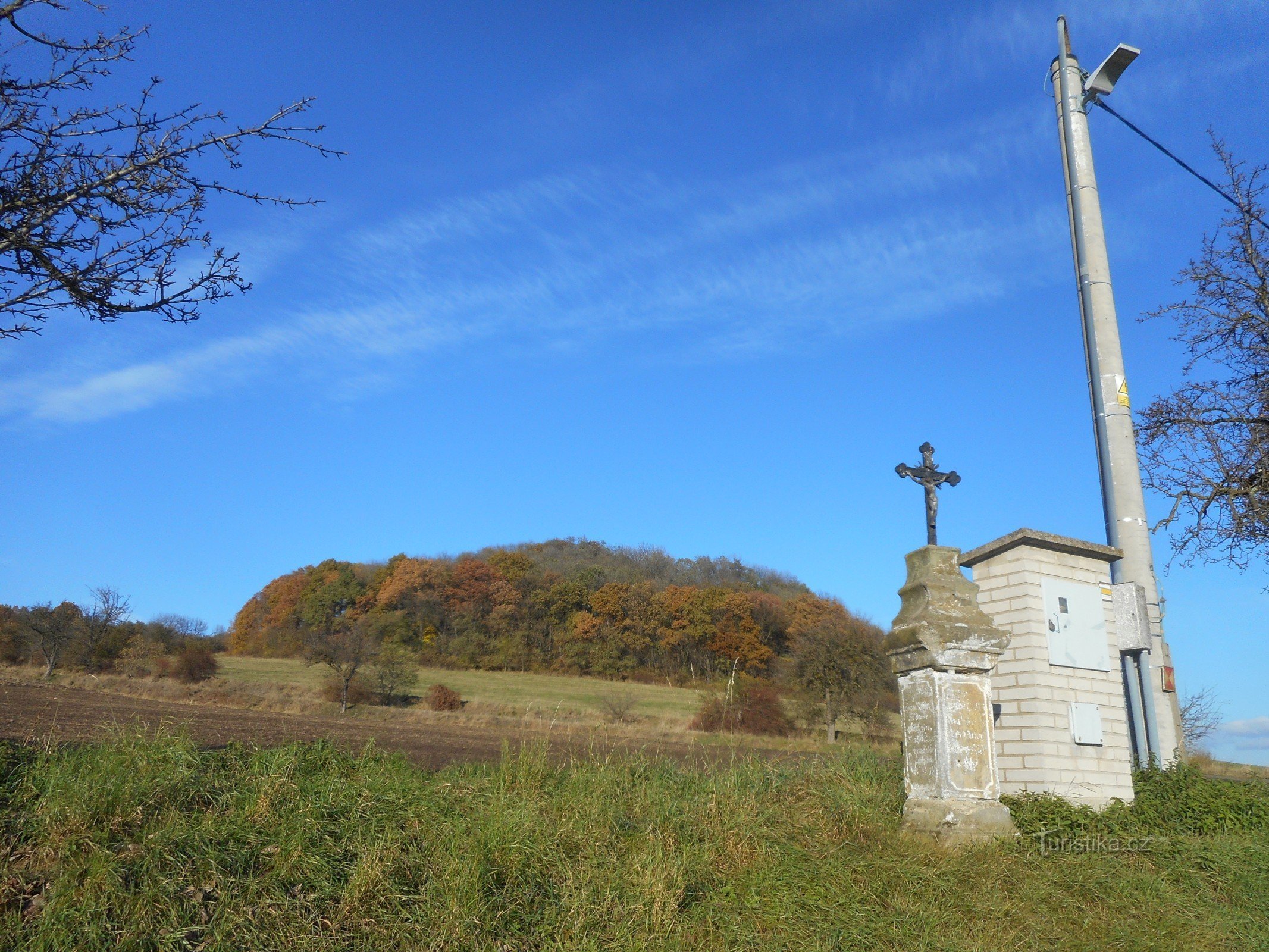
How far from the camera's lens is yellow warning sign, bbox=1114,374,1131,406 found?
948 centimetres

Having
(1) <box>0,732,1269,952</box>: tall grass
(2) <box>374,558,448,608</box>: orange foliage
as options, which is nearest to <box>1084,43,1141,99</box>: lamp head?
(1) <box>0,732,1269,952</box>: tall grass

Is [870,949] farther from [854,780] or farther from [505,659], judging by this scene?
[505,659]

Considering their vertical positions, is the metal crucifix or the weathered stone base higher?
the metal crucifix

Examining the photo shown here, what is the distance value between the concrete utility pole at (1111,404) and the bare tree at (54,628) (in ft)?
102

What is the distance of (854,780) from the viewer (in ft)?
24.3

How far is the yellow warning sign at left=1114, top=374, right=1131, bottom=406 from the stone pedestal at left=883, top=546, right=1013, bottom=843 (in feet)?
13.3

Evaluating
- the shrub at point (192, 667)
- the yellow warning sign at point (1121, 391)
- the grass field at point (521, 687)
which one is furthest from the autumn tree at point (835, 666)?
the shrub at point (192, 667)

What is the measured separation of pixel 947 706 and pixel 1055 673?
5.64 feet

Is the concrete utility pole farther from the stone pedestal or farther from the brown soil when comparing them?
the brown soil

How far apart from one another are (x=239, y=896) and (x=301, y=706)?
24.3m

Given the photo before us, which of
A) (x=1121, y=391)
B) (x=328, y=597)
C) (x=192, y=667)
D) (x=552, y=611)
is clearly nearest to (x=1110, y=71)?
(x=1121, y=391)

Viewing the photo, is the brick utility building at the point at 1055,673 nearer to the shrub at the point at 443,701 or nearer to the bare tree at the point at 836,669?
the bare tree at the point at 836,669

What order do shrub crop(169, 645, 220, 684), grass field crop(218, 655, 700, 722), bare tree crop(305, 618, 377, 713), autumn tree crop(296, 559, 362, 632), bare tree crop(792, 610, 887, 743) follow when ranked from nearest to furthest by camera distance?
bare tree crop(792, 610, 887, 743) → shrub crop(169, 645, 220, 684) → bare tree crop(305, 618, 377, 713) → grass field crop(218, 655, 700, 722) → autumn tree crop(296, 559, 362, 632)

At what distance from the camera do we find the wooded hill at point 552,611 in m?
44.4
